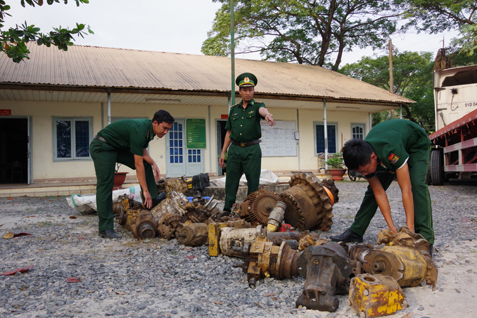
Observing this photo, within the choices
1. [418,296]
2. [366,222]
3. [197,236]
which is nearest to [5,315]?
[197,236]

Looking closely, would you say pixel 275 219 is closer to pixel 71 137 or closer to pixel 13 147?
pixel 71 137

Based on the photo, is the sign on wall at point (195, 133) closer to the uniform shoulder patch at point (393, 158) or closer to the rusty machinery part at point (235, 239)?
the rusty machinery part at point (235, 239)

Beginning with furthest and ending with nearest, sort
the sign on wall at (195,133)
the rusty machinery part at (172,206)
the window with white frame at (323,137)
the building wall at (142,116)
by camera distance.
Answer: the window with white frame at (323,137) < the sign on wall at (195,133) < the building wall at (142,116) < the rusty machinery part at (172,206)

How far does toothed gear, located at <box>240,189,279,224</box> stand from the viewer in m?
3.91

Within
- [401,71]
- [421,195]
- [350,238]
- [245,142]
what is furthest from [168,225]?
[401,71]

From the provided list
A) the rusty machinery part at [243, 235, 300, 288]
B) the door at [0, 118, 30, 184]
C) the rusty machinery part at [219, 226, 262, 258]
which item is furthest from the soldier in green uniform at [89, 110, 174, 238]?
the door at [0, 118, 30, 184]

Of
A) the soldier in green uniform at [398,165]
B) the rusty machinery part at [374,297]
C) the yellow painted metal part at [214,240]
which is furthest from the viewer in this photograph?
the yellow painted metal part at [214,240]

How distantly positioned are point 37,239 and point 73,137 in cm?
839

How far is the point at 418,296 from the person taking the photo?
7.18 ft

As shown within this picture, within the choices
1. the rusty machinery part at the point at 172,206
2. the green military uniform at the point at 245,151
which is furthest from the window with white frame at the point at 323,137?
the rusty machinery part at the point at 172,206

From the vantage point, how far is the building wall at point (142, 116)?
11180 mm

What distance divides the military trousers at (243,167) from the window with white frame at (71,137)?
8530 mm

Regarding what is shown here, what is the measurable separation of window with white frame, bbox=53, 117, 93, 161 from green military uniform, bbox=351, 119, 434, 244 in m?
10.6

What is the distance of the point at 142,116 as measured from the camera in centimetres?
1230
